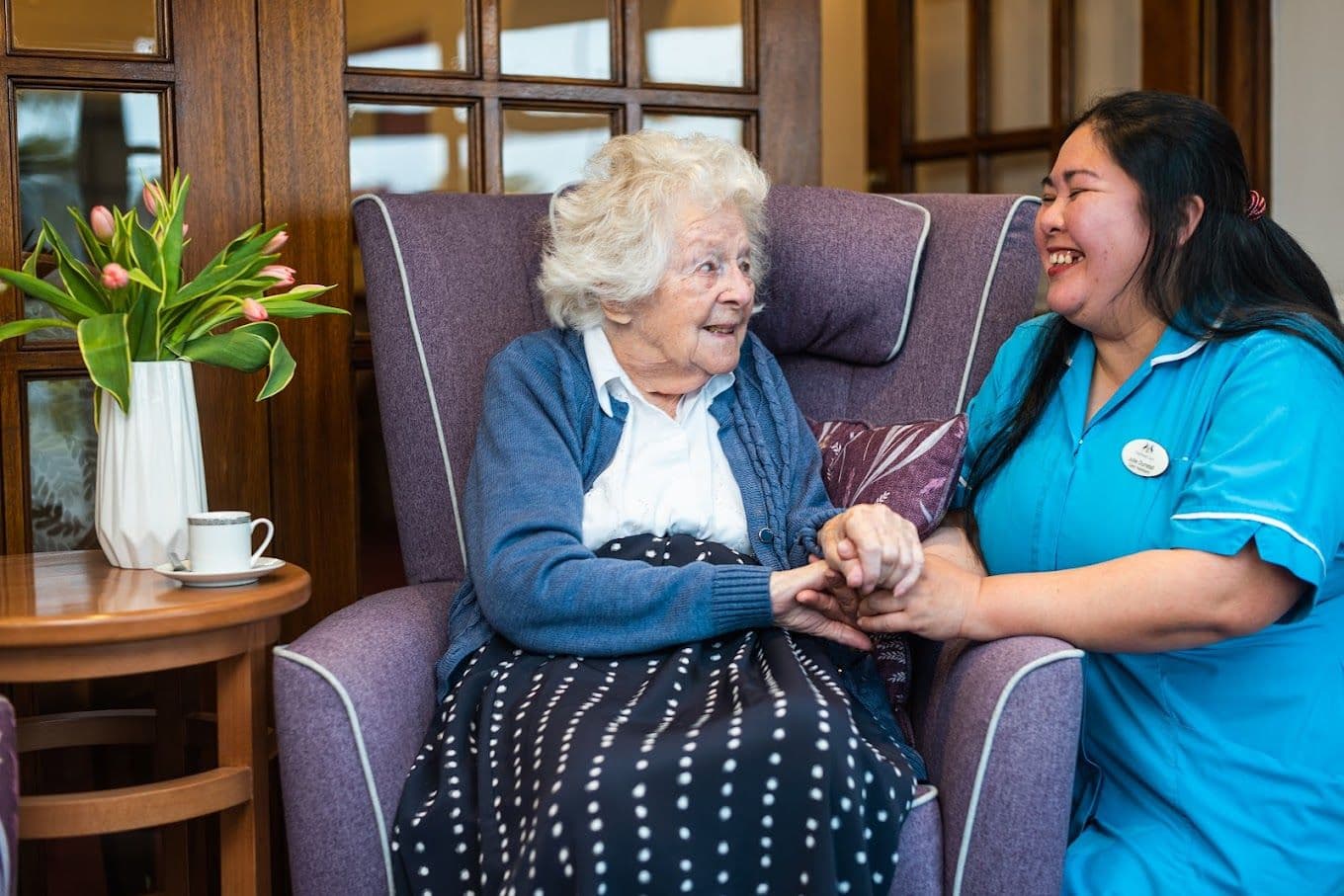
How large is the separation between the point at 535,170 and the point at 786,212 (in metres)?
0.54

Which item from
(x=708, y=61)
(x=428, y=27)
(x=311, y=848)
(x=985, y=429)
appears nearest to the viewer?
(x=311, y=848)

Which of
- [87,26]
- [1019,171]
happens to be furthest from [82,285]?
[1019,171]

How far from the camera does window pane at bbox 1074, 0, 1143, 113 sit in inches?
125

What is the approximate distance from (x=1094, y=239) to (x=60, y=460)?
152 cm

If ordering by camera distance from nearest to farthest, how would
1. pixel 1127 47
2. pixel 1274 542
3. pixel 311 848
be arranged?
pixel 1274 542 → pixel 311 848 → pixel 1127 47

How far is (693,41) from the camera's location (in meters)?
2.41

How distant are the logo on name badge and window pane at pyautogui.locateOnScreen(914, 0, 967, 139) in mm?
2217

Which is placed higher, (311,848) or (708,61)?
(708,61)

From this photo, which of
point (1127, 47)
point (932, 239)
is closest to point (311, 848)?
point (932, 239)

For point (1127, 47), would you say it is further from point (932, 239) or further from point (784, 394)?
point (784, 394)

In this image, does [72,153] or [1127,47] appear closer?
[72,153]

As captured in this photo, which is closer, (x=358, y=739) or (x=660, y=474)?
(x=358, y=739)

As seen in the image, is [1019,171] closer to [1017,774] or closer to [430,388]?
[430,388]

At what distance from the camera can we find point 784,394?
1.89m
